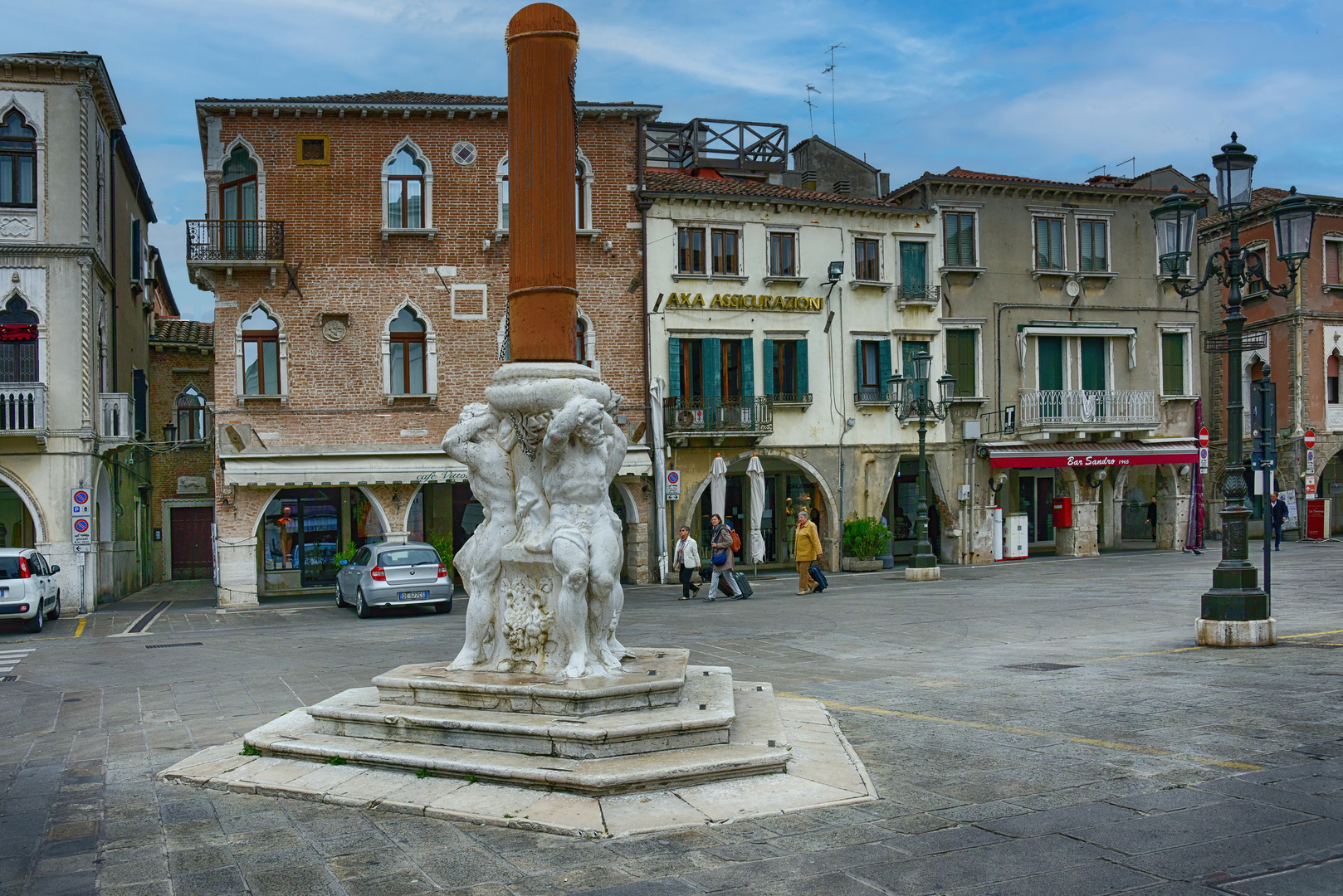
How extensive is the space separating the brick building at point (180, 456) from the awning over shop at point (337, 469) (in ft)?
29.6

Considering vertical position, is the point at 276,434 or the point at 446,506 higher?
the point at 276,434

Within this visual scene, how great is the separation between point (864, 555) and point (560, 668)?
2208 cm

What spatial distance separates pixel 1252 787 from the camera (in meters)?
6.70

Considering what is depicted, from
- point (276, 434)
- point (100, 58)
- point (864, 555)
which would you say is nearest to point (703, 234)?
point (864, 555)

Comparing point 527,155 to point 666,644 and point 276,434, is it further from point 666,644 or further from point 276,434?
point 276,434

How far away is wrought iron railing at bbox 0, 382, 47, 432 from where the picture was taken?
23.6m

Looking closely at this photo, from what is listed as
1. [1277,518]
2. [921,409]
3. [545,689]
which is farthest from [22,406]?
[1277,518]

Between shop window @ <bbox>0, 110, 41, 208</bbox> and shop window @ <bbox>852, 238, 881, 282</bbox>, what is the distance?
62.3ft

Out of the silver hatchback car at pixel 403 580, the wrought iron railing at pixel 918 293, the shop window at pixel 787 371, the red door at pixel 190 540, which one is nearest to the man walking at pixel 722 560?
the silver hatchback car at pixel 403 580

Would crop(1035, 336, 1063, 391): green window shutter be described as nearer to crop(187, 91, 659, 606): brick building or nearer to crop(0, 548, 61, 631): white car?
crop(187, 91, 659, 606): brick building

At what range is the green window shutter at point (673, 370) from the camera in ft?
92.7

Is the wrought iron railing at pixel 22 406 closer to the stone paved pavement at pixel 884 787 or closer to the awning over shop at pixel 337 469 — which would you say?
the awning over shop at pixel 337 469

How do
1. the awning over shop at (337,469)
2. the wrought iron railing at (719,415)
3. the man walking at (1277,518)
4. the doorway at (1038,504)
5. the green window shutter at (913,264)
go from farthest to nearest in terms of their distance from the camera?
the doorway at (1038,504) < the man walking at (1277,518) < the green window shutter at (913,264) < the wrought iron railing at (719,415) < the awning over shop at (337,469)

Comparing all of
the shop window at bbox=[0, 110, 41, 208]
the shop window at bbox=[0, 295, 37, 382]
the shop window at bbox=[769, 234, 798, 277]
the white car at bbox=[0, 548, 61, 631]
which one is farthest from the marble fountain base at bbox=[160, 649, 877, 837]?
the shop window at bbox=[769, 234, 798, 277]
